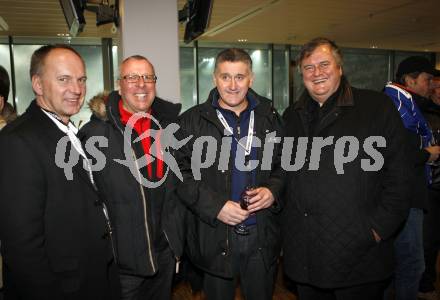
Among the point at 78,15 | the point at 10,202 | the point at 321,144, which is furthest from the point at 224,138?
the point at 78,15

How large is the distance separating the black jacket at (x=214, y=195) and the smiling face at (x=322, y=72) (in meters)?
0.35

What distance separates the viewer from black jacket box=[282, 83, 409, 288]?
184 cm

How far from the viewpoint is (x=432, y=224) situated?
3094 millimetres

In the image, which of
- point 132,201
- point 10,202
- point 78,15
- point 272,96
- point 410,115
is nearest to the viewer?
point 10,202

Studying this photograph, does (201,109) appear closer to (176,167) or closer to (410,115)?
(176,167)

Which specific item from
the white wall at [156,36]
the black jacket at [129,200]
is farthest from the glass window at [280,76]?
the black jacket at [129,200]

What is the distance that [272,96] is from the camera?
1078cm

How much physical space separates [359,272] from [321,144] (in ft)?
2.37

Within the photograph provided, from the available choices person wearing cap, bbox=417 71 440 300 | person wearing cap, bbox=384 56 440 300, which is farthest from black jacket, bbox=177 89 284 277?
person wearing cap, bbox=417 71 440 300

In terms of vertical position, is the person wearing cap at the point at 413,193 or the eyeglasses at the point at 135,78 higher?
the eyeglasses at the point at 135,78

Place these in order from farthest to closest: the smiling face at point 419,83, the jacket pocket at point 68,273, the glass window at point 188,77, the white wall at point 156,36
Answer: the glass window at point 188,77
the white wall at point 156,36
the smiling face at point 419,83
the jacket pocket at point 68,273

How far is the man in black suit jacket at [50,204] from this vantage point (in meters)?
1.38

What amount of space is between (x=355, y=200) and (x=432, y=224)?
177cm

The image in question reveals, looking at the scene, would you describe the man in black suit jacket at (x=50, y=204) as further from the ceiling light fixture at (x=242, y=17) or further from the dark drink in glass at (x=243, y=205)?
the ceiling light fixture at (x=242, y=17)
